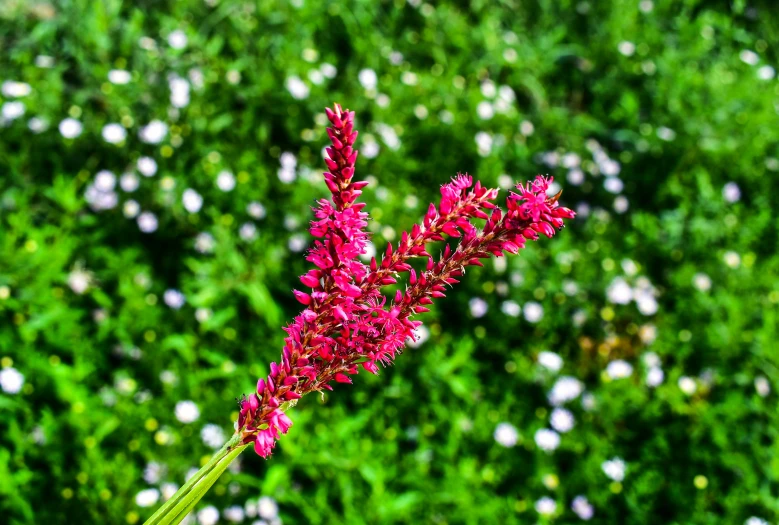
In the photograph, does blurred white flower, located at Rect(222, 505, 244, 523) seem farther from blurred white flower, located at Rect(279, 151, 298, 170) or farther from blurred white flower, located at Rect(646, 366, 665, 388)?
blurred white flower, located at Rect(646, 366, 665, 388)

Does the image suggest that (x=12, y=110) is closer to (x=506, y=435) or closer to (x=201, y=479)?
(x=506, y=435)

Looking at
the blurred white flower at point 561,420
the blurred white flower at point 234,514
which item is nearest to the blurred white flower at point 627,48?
the blurred white flower at point 561,420

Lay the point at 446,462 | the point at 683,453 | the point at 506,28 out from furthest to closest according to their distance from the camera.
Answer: the point at 506,28 < the point at 683,453 < the point at 446,462

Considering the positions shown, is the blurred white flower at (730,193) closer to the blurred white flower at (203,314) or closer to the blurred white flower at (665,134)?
the blurred white flower at (665,134)

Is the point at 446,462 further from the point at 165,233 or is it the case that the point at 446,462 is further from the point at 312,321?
the point at 312,321

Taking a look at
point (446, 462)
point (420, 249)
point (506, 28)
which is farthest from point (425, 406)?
point (506, 28)

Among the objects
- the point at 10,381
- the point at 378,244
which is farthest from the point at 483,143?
the point at 10,381
